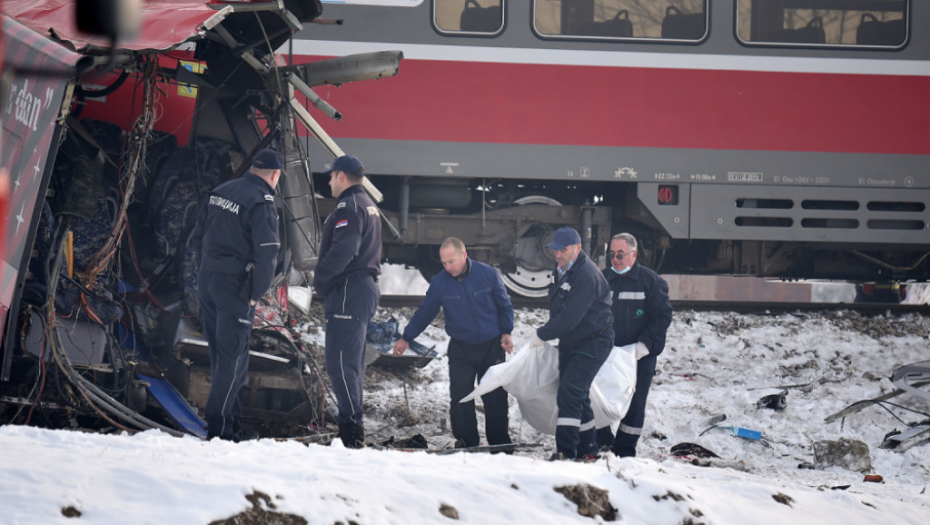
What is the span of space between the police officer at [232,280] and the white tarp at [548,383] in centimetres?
147

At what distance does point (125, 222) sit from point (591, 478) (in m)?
3.66

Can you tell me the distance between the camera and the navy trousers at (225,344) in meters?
4.81

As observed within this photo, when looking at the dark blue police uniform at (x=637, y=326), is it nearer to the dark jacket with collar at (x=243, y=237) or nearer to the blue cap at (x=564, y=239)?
the blue cap at (x=564, y=239)

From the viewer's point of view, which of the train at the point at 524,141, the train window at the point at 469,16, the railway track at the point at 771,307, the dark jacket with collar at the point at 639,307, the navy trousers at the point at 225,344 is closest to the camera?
the navy trousers at the point at 225,344

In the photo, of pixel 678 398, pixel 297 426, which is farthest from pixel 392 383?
pixel 678 398

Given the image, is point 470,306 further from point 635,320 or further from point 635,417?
point 635,417

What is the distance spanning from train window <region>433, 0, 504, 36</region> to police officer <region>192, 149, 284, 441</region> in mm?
3500

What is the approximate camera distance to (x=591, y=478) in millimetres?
3756

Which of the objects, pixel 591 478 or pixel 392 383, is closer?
pixel 591 478

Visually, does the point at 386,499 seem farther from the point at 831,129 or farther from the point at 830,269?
the point at 830,269

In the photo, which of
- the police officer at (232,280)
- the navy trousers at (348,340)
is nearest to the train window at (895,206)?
the navy trousers at (348,340)

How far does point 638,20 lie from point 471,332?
13.5ft

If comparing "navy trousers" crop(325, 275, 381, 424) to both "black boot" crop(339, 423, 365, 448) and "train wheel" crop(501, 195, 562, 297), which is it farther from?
"train wheel" crop(501, 195, 562, 297)

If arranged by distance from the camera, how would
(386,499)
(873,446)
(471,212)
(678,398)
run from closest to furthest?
(386,499), (873,446), (678,398), (471,212)
